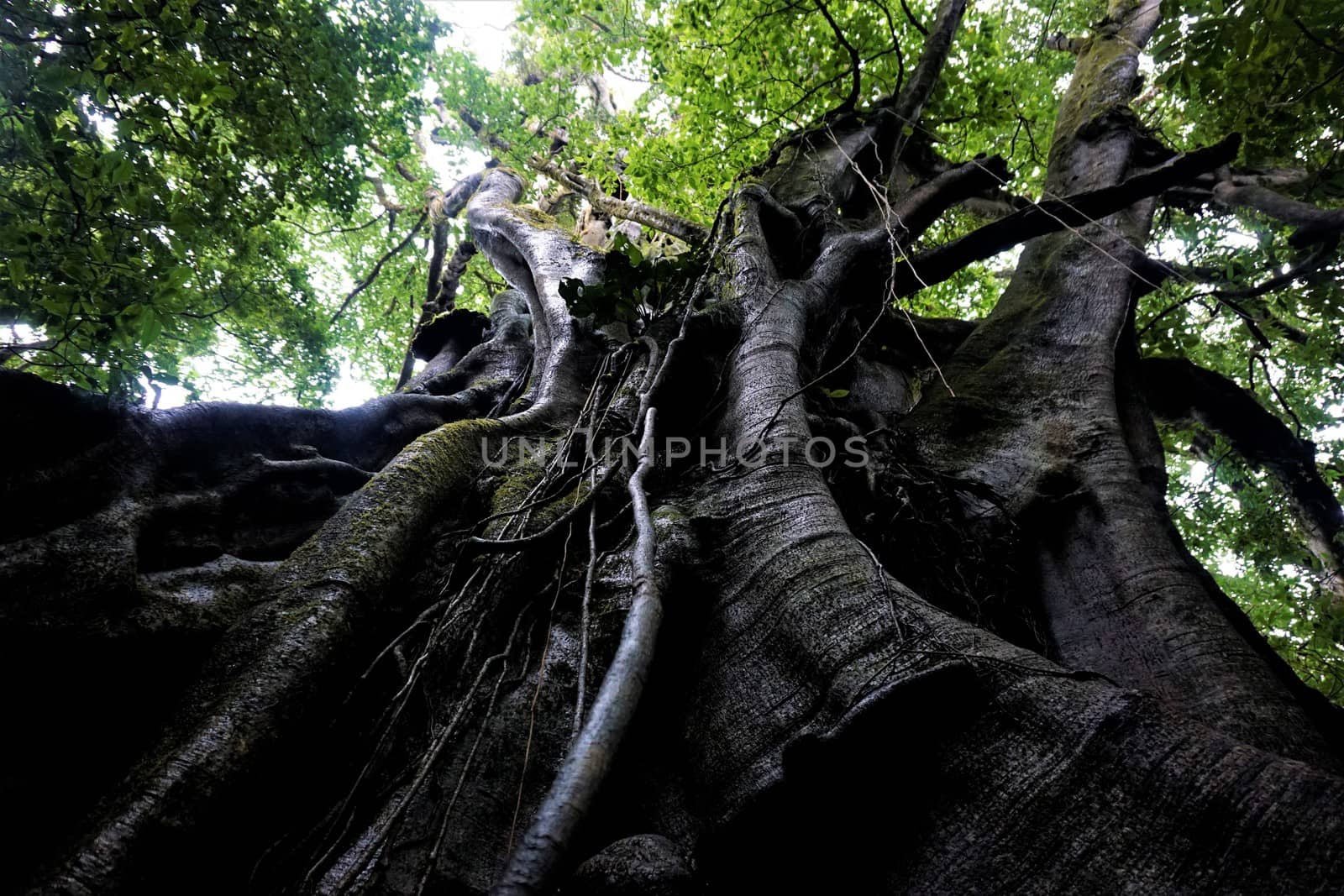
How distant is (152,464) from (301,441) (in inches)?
25.3

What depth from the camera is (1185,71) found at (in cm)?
226

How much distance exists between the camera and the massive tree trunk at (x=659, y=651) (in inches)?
40.2

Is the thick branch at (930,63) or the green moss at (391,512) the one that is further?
the thick branch at (930,63)

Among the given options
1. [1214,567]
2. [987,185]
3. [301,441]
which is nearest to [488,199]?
[301,441]

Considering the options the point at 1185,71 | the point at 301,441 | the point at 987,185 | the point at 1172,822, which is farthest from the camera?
the point at 987,185

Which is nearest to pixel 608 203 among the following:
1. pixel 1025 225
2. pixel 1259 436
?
pixel 1025 225

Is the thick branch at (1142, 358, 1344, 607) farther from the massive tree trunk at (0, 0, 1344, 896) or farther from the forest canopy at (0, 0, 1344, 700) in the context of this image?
the massive tree trunk at (0, 0, 1344, 896)

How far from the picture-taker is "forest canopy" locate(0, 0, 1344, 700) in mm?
1959

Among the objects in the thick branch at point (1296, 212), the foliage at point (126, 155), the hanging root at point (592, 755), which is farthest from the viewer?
the thick branch at point (1296, 212)

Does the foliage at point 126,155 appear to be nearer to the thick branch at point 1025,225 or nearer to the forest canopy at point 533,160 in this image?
the forest canopy at point 533,160

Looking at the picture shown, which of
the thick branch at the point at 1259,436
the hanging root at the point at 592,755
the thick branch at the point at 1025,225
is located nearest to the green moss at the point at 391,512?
the hanging root at the point at 592,755

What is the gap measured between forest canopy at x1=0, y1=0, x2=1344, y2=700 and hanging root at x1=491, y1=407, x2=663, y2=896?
1.77 m

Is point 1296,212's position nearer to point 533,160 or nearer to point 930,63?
point 930,63

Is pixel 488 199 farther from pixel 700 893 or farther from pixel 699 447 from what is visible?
pixel 700 893
